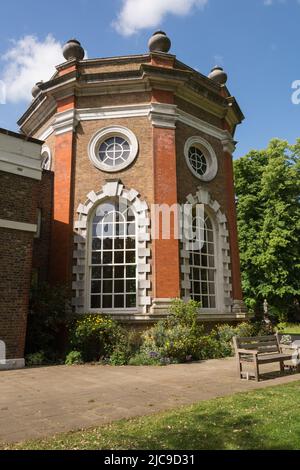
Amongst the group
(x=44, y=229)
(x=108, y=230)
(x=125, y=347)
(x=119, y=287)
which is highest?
(x=44, y=229)

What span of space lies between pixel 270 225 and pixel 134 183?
12473mm

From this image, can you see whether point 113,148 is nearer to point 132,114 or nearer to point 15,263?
point 132,114

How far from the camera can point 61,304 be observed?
38.2 ft

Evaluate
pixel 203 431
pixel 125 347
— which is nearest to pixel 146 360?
pixel 125 347

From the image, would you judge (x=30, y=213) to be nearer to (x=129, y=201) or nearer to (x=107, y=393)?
(x=129, y=201)

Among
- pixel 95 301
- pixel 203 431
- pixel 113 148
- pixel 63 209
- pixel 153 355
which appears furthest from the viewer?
pixel 113 148

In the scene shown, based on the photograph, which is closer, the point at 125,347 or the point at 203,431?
the point at 203,431

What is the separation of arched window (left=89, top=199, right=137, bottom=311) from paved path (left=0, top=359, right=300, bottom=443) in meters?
2.90

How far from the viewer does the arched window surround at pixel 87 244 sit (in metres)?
12.5

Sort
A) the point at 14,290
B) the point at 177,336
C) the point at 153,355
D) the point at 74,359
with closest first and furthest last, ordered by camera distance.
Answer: the point at 14,290, the point at 153,355, the point at 74,359, the point at 177,336

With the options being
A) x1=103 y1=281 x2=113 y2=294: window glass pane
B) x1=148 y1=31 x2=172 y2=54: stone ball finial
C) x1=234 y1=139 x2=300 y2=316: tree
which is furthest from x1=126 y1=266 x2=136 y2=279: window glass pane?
x1=234 y1=139 x2=300 y2=316: tree

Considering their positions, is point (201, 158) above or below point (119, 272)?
above

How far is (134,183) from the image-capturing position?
43.9 ft

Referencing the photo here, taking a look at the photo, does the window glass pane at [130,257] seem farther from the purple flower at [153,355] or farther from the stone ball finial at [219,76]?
the stone ball finial at [219,76]
